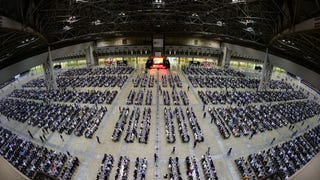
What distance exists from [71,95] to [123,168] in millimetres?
24647

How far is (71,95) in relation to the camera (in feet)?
139

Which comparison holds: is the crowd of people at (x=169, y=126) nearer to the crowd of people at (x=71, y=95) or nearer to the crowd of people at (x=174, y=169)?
the crowd of people at (x=174, y=169)

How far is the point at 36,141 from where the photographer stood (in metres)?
28.3

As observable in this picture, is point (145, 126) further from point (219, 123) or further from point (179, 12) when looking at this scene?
point (179, 12)

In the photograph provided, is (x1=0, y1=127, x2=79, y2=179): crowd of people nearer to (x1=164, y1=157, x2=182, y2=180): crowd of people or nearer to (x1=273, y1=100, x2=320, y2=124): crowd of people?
(x1=164, y1=157, x2=182, y2=180): crowd of people

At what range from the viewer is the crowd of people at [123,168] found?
2161cm

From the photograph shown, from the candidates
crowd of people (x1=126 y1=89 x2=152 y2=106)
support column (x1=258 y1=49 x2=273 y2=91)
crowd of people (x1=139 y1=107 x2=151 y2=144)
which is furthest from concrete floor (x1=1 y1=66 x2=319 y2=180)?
support column (x1=258 y1=49 x2=273 y2=91)

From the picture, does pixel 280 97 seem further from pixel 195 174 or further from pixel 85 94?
pixel 85 94

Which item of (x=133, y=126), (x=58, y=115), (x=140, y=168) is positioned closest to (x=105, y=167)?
(x=140, y=168)

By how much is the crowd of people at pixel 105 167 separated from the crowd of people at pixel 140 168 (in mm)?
2626

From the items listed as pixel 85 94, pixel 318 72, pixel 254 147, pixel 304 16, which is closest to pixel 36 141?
pixel 85 94

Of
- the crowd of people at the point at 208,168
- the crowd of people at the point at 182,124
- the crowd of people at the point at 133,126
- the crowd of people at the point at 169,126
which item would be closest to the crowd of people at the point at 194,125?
the crowd of people at the point at 182,124

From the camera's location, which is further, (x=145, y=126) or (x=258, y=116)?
(x=258, y=116)


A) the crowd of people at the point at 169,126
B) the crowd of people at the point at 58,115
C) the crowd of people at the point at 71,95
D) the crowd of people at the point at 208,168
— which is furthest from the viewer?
the crowd of people at the point at 71,95
